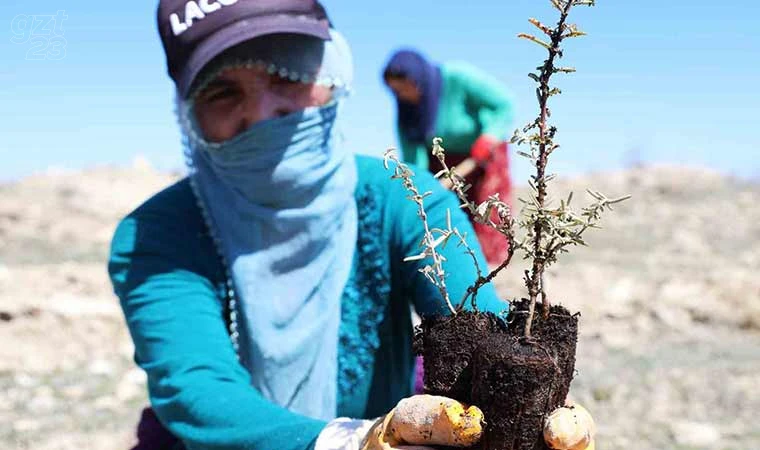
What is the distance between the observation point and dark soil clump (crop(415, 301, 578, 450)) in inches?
52.5

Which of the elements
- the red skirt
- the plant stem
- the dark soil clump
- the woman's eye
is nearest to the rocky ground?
the red skirt

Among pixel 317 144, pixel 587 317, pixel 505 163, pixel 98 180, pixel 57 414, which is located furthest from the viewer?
pixel 98 180

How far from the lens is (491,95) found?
6941mm

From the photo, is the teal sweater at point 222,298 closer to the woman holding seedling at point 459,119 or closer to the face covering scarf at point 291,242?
the face covering scarf at point 291,242

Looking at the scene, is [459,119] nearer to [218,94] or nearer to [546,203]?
[218,94]

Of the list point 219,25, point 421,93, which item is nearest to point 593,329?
point 421,93

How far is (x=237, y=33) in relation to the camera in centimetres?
229

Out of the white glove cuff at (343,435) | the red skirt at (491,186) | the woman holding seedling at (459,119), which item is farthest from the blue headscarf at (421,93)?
the white glove cuff at (343,435)

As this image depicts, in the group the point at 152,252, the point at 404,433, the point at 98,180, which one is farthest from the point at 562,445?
the point at 98,180

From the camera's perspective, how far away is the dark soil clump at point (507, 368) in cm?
133

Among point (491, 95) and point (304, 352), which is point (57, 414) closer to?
point (304, 352)

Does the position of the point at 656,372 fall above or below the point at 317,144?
below

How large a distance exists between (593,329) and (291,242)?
194 inches

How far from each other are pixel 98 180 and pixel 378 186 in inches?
426
